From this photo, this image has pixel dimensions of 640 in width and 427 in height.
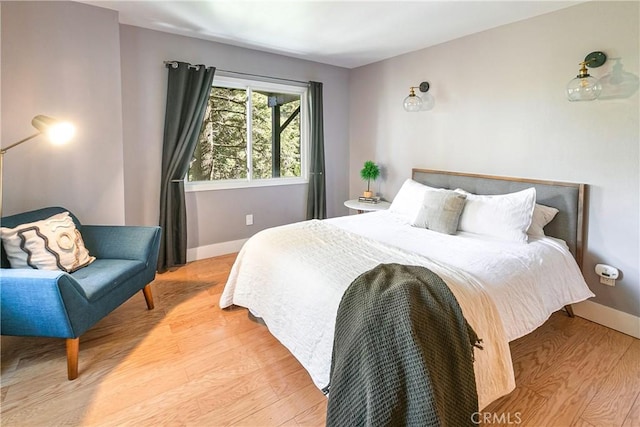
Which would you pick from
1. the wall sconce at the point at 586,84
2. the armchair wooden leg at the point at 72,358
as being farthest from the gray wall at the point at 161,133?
the wall sconce at the point at 586,84

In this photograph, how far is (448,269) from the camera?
6.07 feet

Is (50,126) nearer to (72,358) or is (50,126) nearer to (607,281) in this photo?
(72,358)

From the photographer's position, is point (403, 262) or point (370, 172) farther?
point (370, 172)

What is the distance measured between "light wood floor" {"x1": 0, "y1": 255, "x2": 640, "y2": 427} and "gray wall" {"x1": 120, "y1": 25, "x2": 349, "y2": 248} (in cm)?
136

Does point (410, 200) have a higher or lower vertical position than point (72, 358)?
higher

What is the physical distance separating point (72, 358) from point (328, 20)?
9.91 feet

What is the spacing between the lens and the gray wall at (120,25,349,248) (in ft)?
10.7

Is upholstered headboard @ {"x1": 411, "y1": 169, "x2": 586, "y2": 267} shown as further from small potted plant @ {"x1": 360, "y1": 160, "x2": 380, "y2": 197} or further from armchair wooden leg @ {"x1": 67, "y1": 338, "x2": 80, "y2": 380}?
armchair wooden leg @ {"x1": 67, "y1": 338, "x2": 80, "y2": 380}

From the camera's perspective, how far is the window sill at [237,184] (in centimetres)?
372

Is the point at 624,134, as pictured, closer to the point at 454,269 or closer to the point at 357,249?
the point at 454,269

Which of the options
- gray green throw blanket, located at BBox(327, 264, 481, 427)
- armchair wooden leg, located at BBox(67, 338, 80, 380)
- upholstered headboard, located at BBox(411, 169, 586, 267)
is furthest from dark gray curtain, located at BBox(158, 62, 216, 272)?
upholstered headboard, located at BBox(411, 169, 586, 267)

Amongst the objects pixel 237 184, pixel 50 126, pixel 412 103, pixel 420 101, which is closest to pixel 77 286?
pixel 50 126

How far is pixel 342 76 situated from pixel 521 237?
3.23m

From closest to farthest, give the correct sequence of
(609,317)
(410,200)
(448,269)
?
(448,269)
(609,317)
(410,200)
